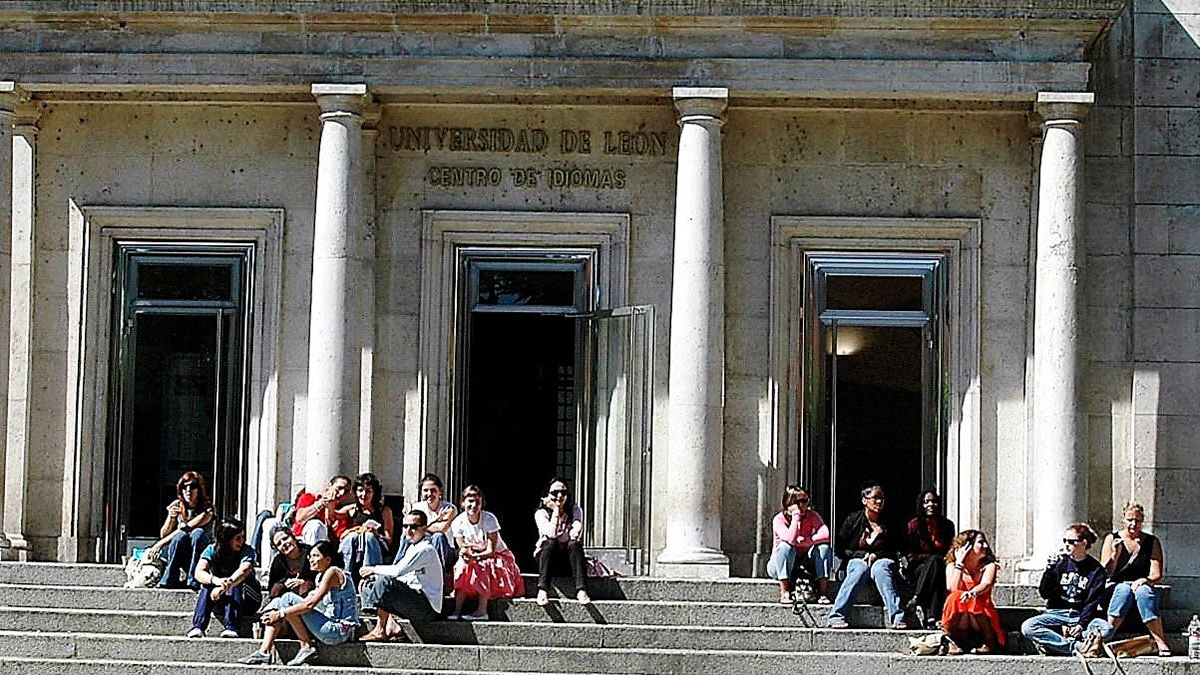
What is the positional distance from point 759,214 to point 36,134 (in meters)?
7.42

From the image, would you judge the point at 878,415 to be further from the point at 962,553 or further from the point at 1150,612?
the point at 1150,612

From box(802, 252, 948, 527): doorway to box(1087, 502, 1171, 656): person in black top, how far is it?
9.81ft

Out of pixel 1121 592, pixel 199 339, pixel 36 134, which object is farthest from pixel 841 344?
pixel 36 134

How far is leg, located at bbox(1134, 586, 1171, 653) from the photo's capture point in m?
19.1

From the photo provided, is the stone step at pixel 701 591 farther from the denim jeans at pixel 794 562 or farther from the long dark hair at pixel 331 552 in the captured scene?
the long dark hair at pixel 331 552

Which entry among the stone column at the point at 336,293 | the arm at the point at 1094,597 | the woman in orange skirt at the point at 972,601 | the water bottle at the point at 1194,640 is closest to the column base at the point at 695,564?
the woman in orange skirt at the point at 972,601

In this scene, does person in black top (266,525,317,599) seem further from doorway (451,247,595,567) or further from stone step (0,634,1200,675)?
doorway (451,247,595,567)

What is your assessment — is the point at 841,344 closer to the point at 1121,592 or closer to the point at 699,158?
the point at 699,158

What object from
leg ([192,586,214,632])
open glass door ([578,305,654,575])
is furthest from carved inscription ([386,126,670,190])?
leg ([192,586,214,632])

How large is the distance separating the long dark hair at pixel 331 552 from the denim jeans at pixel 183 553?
4.28 feet

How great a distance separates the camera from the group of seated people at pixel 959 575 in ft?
62.0

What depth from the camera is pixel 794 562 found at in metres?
20.0

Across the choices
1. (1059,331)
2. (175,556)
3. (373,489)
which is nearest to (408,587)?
(373,489)

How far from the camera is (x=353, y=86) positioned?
21062 mm
